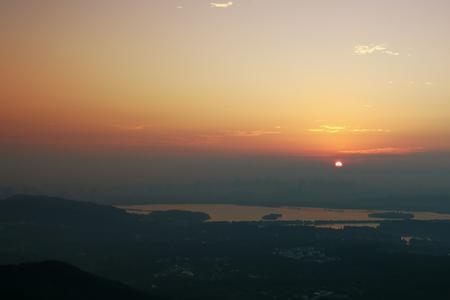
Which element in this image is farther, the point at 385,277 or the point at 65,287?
the point at 385,277

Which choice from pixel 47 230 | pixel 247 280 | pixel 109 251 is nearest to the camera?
pixel 247 280

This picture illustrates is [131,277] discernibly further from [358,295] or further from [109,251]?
[358,295]

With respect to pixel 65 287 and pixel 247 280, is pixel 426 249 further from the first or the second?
pixel 65 287

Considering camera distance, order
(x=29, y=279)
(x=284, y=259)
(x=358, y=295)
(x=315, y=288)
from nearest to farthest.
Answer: (x=29, y=279), (x=358, y=295), (x=315, y=288), (x=284, y=259)

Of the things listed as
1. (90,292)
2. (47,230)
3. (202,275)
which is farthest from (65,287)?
(47,230)

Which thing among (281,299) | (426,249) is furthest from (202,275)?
(426,249)

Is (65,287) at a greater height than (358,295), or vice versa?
(65,287)
